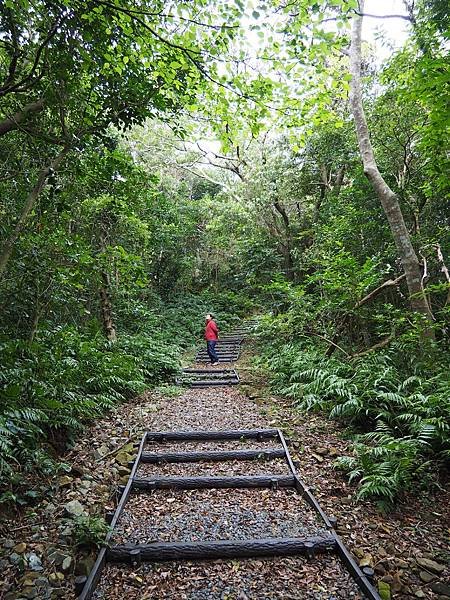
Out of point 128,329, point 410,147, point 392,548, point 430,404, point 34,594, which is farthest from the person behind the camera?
point 128,329

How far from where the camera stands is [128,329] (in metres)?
12.9

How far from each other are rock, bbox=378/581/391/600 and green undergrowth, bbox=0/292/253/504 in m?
3.00

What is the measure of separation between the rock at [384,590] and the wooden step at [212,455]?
215 centimetres

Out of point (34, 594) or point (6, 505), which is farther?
point (6, 505)

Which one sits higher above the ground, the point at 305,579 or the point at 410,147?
the point at 410,147

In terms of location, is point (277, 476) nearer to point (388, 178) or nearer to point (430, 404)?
point (430, 404)

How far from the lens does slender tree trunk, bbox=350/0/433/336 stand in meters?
7.02

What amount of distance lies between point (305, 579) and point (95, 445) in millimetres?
3220

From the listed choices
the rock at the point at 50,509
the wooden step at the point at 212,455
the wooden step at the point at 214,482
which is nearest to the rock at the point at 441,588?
the wooden step at the point at 214,482

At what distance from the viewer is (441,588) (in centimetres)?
256

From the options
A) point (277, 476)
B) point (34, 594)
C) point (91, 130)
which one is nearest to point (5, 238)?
point (91, 130)

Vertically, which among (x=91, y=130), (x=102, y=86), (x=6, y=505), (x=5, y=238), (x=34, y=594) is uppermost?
(x=102, y=86)

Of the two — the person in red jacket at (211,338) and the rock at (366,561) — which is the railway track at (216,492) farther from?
the person in red jacket at (211,338)

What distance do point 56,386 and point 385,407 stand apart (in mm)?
4637
